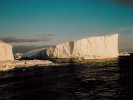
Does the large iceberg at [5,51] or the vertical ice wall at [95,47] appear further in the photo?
the vertical ice wall at [95,47]

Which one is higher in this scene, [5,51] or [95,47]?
[95,47]

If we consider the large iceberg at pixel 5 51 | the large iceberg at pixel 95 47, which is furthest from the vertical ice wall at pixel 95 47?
the large iceberg at pixel 5 51

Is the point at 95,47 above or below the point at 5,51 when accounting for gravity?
above

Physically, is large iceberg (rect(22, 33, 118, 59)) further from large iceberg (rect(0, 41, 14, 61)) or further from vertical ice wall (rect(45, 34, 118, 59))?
large iceberg (rect(0, 41, 14, 61))

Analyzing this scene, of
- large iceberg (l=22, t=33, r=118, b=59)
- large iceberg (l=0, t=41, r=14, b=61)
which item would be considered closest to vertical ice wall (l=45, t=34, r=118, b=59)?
large iceberg (l=22, t=33, r=118, b=59)

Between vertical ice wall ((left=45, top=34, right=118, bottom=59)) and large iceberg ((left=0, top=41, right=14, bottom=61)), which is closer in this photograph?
large iceberg ((left=0, top=41, right=14, bottom=61))

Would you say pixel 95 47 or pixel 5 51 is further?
pixel 95 47

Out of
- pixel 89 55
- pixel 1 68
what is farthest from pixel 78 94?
pixel 89 55

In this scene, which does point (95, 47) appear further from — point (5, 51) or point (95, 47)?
point (5, 51)

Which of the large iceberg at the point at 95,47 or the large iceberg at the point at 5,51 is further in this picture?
the large iceberg at the point at 95,47

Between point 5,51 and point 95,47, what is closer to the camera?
point 5,51

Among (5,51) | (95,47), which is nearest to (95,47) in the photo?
(95,47)

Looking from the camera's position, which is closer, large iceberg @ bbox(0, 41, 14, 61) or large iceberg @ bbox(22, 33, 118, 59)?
large iceberg @ bbox(0, 41, 14, 61)

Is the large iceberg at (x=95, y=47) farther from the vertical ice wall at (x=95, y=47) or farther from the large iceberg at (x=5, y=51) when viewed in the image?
the large iceberg at (x=5, y=51)
